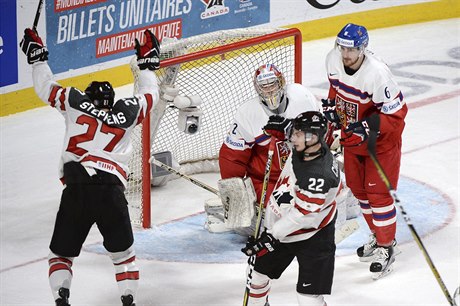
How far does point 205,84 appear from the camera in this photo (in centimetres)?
699

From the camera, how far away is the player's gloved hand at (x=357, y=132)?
529 centimetres

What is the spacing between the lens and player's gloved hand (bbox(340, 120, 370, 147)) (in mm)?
5289

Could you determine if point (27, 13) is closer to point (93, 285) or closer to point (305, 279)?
point (93, 285)

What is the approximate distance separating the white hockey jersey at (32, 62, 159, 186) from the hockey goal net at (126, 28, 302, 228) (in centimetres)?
110

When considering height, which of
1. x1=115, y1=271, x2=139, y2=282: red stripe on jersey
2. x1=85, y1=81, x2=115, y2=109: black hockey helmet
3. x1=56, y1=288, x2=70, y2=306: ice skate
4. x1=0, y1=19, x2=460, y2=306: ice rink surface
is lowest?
x1=0, y1=19, x2=460, y2=306: ice rink surface

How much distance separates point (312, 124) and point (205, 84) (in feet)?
8.54

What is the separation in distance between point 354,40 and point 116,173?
4.20ft

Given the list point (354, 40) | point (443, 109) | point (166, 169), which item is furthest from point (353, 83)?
point (443, 109)

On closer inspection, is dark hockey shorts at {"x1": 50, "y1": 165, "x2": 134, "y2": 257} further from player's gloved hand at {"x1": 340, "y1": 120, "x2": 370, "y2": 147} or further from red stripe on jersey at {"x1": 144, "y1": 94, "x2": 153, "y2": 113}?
player's gloved hand at {"x1": 340, "y1": 120, "x2": 370, "y2": 147}

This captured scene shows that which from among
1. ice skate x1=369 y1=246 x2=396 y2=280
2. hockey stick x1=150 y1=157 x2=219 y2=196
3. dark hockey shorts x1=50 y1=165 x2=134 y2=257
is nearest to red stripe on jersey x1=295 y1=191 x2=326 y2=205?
dark hockey shorts x1=50 y1=165 x2=134 y2=257

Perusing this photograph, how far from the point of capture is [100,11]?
8.09 m

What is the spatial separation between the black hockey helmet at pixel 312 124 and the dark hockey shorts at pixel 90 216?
3.01ft

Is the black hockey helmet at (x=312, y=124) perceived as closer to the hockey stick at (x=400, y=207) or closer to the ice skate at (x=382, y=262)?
the hockey stick at (x=400, y=207)

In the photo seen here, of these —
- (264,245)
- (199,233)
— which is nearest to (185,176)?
(199,233)
